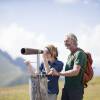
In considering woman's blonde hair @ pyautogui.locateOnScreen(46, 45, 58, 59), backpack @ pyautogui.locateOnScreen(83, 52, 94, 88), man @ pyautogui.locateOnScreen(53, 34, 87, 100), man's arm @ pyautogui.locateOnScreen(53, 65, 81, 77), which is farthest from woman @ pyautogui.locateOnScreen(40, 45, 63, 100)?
backpack @ pyautogui.locateOnScreen(83, 52, 94, 88)

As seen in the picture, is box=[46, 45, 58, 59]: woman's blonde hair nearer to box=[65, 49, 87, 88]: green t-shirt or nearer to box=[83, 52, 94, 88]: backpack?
box=[65, 49, 87, 88]: green t-shirt

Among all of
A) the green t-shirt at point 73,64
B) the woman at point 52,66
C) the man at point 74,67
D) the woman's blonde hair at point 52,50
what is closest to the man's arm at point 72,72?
the man at point 74,67

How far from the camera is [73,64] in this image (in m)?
11.5

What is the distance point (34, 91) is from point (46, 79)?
0.37 meters

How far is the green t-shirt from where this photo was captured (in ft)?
37.3

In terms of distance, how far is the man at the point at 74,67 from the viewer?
1137 cm

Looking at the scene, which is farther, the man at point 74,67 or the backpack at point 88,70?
the backpack at point 88,70

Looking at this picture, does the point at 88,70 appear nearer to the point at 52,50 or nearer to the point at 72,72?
the point at 72,72

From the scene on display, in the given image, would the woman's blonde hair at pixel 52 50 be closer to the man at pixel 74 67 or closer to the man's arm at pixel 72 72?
A: the man at pixel 74 67

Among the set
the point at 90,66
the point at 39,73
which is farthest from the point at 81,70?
the point at 39,73

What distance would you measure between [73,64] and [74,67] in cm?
23

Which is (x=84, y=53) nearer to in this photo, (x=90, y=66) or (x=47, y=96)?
(x=90, y=66)

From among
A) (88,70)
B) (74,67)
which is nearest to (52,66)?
(74,67)

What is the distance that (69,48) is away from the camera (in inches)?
457
